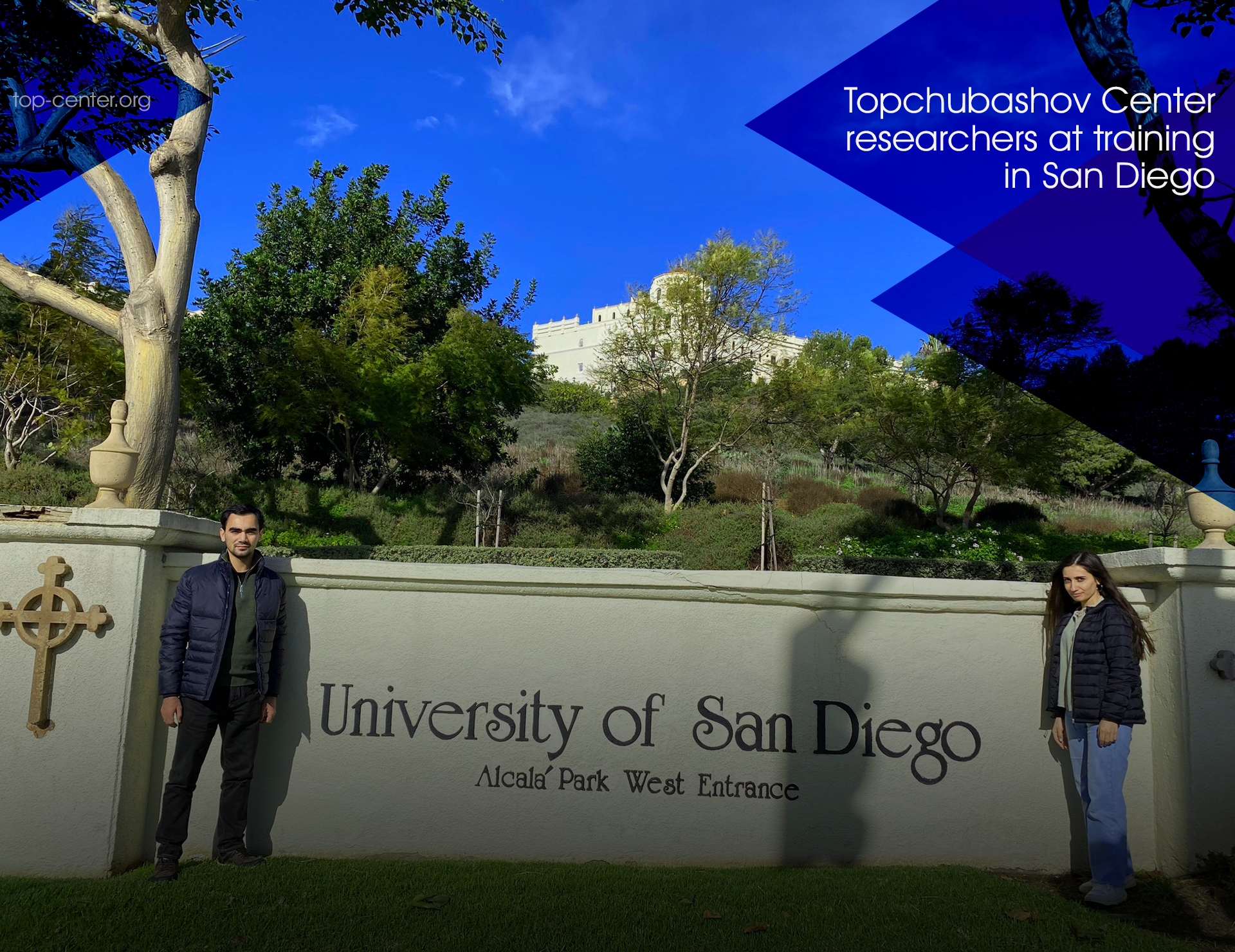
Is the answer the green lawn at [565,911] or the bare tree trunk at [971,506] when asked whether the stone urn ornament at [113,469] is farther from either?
the bare tree trunk at [971,506]

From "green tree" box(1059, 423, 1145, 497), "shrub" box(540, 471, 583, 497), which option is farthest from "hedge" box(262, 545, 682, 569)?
"green tree" box(1059, 423, 1145, 497)

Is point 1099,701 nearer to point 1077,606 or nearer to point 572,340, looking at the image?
point 1077,606

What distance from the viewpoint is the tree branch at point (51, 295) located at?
9508mm

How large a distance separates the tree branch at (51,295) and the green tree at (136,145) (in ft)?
0.05

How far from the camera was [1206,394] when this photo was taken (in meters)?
13.4

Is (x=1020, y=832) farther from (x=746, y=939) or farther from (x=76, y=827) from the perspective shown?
(x=76, y=827)

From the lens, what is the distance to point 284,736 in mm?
4258

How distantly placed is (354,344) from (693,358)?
8862mm

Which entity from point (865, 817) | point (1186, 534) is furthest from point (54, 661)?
point (1186, 534)

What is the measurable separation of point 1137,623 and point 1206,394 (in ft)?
39.0

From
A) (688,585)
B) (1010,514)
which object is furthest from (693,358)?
(688,585)

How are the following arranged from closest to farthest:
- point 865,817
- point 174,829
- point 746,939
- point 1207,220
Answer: point 746,939 < point 174,829 < point 865,817 < point 1207,220

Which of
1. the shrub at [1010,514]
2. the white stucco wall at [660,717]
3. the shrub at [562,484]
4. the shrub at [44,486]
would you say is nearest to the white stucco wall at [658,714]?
the white stucco wall at [660,717]

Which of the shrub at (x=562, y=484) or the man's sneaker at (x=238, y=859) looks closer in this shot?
the man's sneaker at (x=238, y=859)
